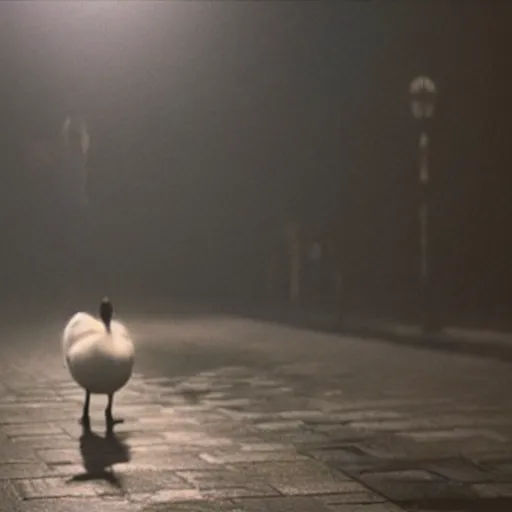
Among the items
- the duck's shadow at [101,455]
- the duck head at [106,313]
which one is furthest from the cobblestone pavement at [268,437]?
the duck head at [106,313]

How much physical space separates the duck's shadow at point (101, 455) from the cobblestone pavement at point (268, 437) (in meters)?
0.01

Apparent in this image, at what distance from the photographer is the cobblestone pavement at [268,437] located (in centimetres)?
739

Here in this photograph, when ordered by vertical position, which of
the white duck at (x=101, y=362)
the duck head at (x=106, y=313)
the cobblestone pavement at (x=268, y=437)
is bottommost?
the cobblestone pavement at (x=268, y=437)

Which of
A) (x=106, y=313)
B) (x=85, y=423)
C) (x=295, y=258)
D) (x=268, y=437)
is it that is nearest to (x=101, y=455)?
(x=268, y=437)

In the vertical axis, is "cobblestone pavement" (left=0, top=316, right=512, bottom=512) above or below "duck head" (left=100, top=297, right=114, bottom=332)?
below

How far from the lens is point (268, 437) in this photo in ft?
32.2

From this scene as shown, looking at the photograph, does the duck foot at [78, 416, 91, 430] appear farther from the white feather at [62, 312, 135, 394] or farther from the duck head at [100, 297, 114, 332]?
the duck head at [100, 297, 114, 332]

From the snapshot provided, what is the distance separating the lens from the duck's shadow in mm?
8086

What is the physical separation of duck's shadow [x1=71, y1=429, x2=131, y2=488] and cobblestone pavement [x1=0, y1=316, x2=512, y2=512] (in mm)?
15

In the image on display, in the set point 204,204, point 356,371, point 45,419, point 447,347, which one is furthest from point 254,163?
point 45,419

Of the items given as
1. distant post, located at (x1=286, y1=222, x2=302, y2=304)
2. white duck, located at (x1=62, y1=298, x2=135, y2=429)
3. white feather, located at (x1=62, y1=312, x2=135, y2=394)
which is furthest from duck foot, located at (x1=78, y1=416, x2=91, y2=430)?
distant post, located at (x1=286, y1=222, x2=302, y2=304)

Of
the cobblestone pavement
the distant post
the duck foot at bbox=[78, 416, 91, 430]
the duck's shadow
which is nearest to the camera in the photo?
the cobblestone pavement

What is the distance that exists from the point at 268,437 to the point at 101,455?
56.6 inches

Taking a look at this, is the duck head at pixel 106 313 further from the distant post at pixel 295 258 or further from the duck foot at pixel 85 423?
the distant post at pixel 295 258
